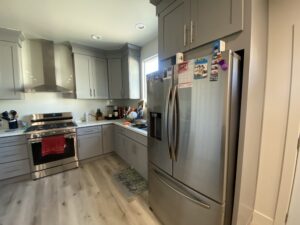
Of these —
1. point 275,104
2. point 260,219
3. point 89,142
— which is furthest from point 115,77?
point 260,219

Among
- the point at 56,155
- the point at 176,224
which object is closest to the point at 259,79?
the point at 176,224

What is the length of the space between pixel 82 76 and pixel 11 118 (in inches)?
59.9

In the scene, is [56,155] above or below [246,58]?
below

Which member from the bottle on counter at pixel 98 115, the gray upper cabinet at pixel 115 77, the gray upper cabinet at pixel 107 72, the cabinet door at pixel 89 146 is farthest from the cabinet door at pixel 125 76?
the cabinet door at pixel 89 146

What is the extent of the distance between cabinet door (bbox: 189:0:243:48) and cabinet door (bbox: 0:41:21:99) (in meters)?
2.97

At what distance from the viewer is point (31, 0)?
1704 mm

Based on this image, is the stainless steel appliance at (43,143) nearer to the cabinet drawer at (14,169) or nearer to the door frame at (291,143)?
the cabinet drawer at (14,169)

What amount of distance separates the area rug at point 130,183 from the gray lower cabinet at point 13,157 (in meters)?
1.55

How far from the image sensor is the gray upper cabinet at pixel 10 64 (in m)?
2.42

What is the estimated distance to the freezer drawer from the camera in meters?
1.11

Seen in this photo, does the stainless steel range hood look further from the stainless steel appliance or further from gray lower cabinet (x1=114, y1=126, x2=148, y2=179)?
gray lower cabinet (x1=114, y1=126, x2=148, y2=179)

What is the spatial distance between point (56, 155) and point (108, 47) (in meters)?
2.50

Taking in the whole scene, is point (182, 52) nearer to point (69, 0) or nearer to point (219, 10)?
point (219, 10)

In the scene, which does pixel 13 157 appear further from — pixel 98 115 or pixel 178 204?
pixel 178 204
